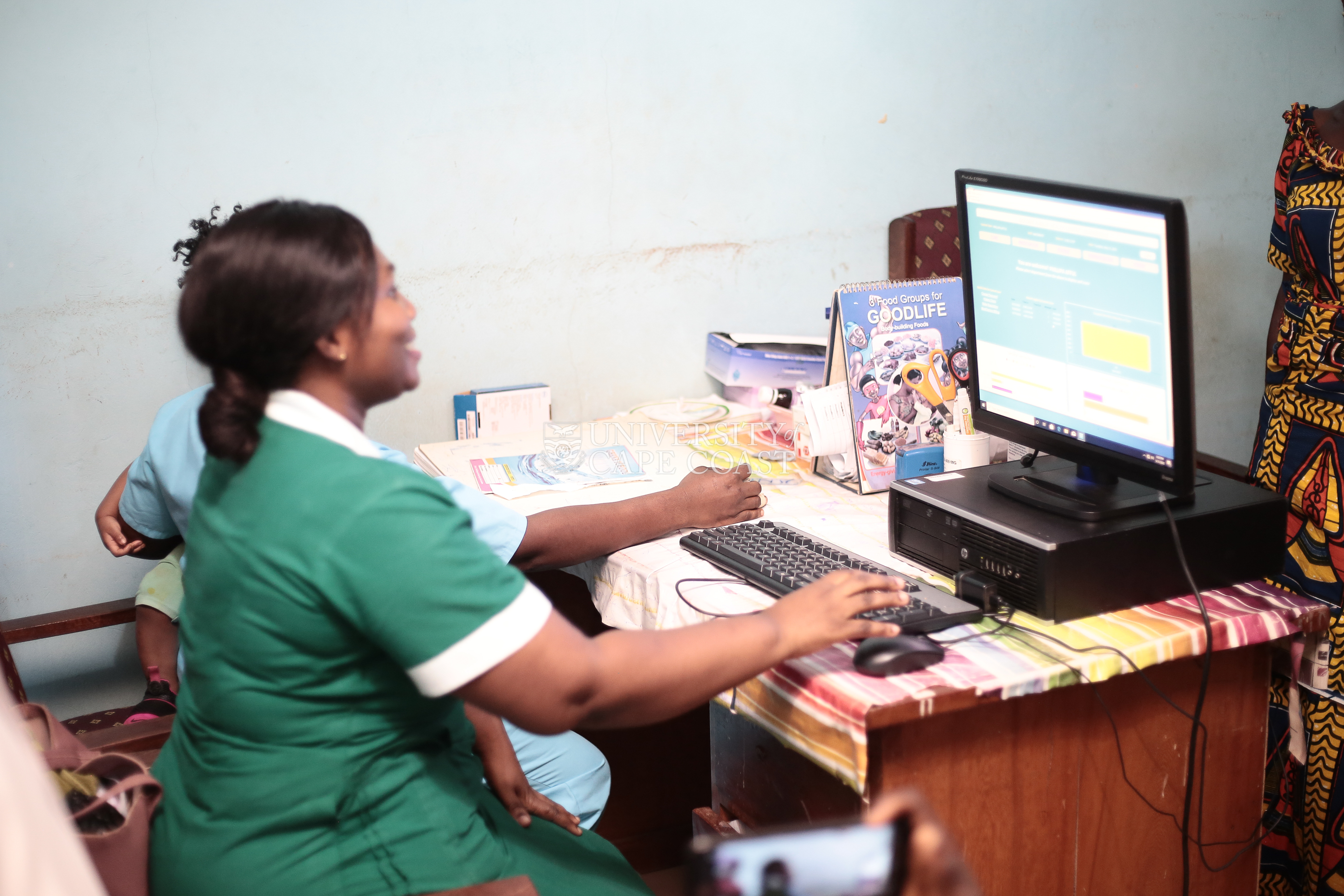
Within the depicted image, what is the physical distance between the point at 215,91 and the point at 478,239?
23.6 inches

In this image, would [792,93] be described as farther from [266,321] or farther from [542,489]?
[266,321]

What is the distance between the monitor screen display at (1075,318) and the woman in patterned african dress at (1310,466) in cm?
72

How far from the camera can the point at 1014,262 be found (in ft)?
5.00

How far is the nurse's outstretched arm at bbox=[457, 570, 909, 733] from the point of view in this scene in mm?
1027

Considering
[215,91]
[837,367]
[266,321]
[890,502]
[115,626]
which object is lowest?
[115,626]

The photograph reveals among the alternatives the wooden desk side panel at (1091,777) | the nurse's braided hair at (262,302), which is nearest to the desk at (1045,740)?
the wooden desk side panel at (1091,777)

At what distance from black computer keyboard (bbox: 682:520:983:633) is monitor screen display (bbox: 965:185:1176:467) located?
30 centimetres

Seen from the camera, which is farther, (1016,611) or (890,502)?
(890,502)

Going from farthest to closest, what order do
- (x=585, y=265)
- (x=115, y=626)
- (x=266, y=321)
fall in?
(x=585, y=265)
(x=115, y=626)
(x=266, y=321)

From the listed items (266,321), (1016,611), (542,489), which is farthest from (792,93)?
(266,321)

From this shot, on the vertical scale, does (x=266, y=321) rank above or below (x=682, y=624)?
above

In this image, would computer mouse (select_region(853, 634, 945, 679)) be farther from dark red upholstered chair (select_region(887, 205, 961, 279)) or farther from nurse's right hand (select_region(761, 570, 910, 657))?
dark red upholstered chair (select_region(887, 205, 961, 279))

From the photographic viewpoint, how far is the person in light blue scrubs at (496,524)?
169cm

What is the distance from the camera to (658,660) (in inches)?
44.1
